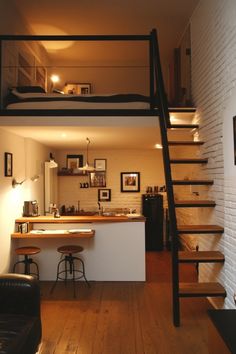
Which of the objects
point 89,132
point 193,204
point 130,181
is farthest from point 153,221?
point 193,204

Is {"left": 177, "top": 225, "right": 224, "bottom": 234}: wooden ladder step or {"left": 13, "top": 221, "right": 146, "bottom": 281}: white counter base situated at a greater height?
{"left": 177, "top": 225, "right": 224, "bottom": 234}: wooden ladder step

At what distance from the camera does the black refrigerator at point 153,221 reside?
6.42 metres

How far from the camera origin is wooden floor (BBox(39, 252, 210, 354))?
8.84 feet

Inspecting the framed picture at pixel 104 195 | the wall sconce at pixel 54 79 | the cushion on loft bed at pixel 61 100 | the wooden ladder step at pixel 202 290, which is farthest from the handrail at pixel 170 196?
the framed picture at pixel 104 195

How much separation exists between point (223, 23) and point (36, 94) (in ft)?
7.62

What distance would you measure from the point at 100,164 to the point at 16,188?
2.83m

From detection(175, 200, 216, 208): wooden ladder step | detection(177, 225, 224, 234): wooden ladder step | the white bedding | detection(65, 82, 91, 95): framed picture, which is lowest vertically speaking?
detection(177, 225, 224, 234): wooden ladder step

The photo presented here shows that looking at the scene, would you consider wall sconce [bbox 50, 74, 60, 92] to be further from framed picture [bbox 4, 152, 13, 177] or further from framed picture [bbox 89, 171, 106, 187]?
framed picture [bbox 4, 152, 13, 177]

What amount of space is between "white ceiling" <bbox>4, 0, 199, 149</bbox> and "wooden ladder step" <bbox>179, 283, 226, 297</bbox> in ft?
6.45

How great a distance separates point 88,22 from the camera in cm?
495

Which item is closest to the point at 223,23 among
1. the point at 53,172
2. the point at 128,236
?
the point at 128,236

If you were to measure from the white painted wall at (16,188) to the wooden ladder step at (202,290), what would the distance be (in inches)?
90.8

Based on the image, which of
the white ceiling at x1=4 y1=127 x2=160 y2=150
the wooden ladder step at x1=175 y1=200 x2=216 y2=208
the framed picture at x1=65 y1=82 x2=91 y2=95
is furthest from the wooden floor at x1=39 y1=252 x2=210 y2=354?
the framed picture at x1=65 y1=82 x2=91 y2=95

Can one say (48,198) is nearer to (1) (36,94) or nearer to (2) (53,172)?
(2) (53,172)
